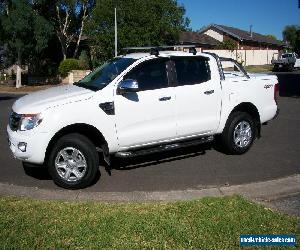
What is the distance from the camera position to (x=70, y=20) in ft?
118

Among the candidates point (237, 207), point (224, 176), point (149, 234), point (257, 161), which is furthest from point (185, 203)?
point (257, 161)

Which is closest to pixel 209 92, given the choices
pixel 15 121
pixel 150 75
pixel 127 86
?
pixel 150 75

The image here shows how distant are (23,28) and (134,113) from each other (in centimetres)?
2529

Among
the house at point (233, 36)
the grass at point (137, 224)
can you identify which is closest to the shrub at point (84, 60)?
the house at point (233, 36)

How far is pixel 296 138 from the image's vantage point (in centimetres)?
930

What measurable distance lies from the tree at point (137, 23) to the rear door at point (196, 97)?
22245 millimetres

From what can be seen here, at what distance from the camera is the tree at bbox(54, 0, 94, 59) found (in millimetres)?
34938

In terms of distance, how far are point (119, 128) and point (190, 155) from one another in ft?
6.91

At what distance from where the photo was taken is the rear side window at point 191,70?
7.08 meters

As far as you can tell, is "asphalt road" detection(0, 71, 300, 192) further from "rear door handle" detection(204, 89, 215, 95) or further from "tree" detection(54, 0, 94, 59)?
"tree" detection(54, 0, 94, 59)

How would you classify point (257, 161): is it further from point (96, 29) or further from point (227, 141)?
point (96, 29)

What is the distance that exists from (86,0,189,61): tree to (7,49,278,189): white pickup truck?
22.0 m

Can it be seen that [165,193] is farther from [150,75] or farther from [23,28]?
[23,28]

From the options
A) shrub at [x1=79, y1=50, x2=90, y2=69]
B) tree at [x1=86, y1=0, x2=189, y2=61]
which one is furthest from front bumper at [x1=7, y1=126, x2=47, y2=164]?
shrub at [x1=79, y1=50, x2=90, y2=69]
